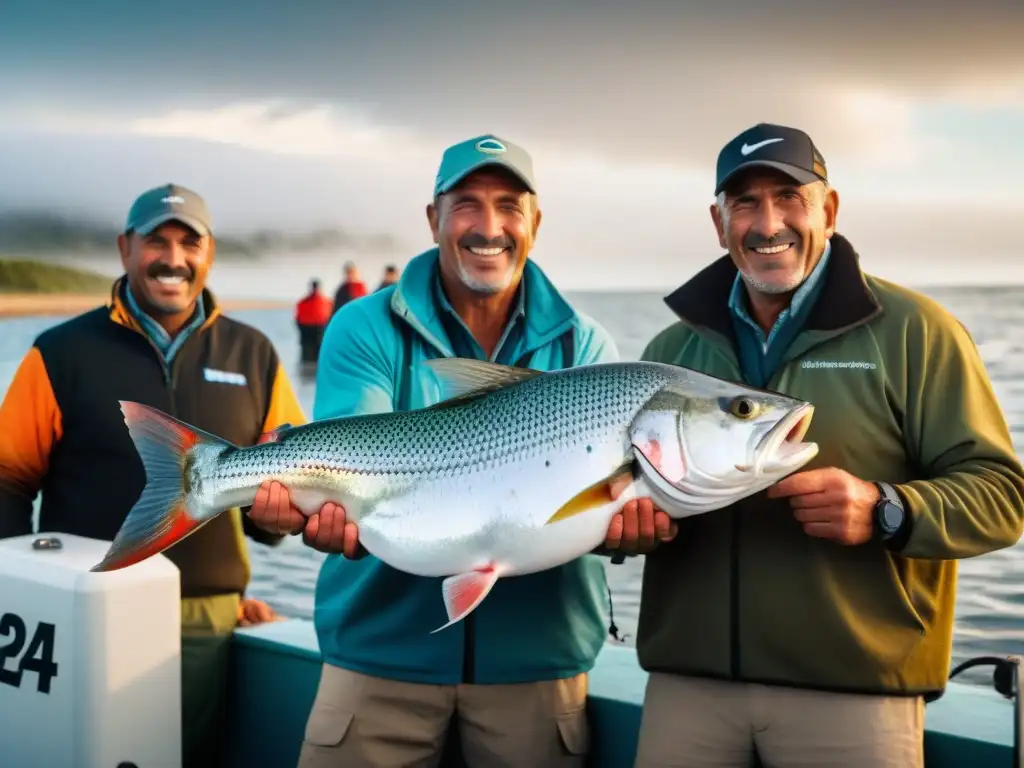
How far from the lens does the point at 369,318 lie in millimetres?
3391

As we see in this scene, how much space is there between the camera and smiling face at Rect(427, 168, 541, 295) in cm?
337

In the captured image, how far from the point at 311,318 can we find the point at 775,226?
28709mm

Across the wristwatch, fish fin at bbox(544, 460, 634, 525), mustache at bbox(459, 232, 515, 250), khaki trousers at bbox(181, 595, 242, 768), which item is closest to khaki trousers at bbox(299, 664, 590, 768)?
fish fin at bbox(544, 460, 634, 525)

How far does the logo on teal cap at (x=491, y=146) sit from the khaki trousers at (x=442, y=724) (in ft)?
5.47

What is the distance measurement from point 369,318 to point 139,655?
138 centimetres

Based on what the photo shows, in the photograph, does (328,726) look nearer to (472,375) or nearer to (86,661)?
(86,661)

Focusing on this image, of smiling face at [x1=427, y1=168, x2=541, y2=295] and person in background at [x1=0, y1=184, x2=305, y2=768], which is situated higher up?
smiling face at [x1=427, y1=168, x2=541, y2=295]

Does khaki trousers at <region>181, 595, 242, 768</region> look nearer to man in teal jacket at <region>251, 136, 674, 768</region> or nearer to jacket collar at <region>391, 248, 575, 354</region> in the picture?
man in teal jacket at <region>251, 136, 674, 768</region>

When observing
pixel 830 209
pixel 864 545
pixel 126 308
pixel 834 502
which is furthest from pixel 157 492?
pixel 830 209

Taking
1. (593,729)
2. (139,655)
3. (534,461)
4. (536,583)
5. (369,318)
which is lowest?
(593,729)

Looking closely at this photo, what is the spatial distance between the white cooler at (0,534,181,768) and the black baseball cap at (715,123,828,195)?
229cm

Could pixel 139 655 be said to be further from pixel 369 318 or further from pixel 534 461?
pixel 534 461

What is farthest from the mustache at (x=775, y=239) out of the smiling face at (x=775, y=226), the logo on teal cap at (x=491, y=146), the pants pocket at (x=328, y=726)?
the pants pocket at (x=328, y=726)

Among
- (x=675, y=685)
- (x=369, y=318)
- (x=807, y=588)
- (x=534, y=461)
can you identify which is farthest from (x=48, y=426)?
(x=807, y=588)
